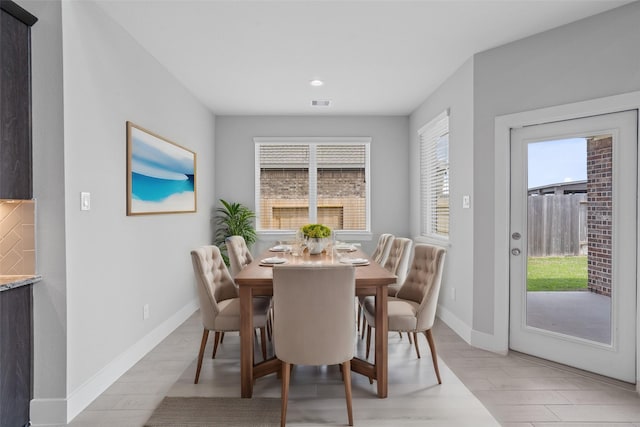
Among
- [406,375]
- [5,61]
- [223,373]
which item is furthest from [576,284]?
[5,61]

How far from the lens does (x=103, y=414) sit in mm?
2268

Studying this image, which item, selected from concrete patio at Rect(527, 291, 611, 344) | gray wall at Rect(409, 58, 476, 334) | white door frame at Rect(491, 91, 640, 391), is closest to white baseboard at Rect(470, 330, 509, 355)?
white door frame at Rect(491, 91, 640, 391)

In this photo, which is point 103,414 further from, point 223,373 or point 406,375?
point 406,375

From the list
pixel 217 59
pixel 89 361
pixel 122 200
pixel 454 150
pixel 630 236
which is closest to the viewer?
pixel 89 361

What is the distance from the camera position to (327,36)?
9.87 feet

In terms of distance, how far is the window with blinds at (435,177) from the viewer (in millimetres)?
4316

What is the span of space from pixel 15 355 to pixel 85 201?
946mm

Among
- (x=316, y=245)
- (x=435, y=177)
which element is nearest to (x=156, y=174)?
(x=316, y=245)

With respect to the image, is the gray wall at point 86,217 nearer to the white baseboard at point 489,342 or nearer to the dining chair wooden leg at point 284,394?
the dining chair wooden leg at point 284,394

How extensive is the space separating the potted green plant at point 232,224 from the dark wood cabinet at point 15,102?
314 cm

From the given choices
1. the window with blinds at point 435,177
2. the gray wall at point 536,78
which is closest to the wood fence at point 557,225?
the gray wall at point 536,78

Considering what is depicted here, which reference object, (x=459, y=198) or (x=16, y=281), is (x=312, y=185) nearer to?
(x=459, y=198)

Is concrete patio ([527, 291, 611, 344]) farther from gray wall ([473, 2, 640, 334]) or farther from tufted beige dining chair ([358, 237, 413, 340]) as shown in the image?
tufted beige dining chair ([358, 237, 413, 340])

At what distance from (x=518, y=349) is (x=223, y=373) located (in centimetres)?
252
